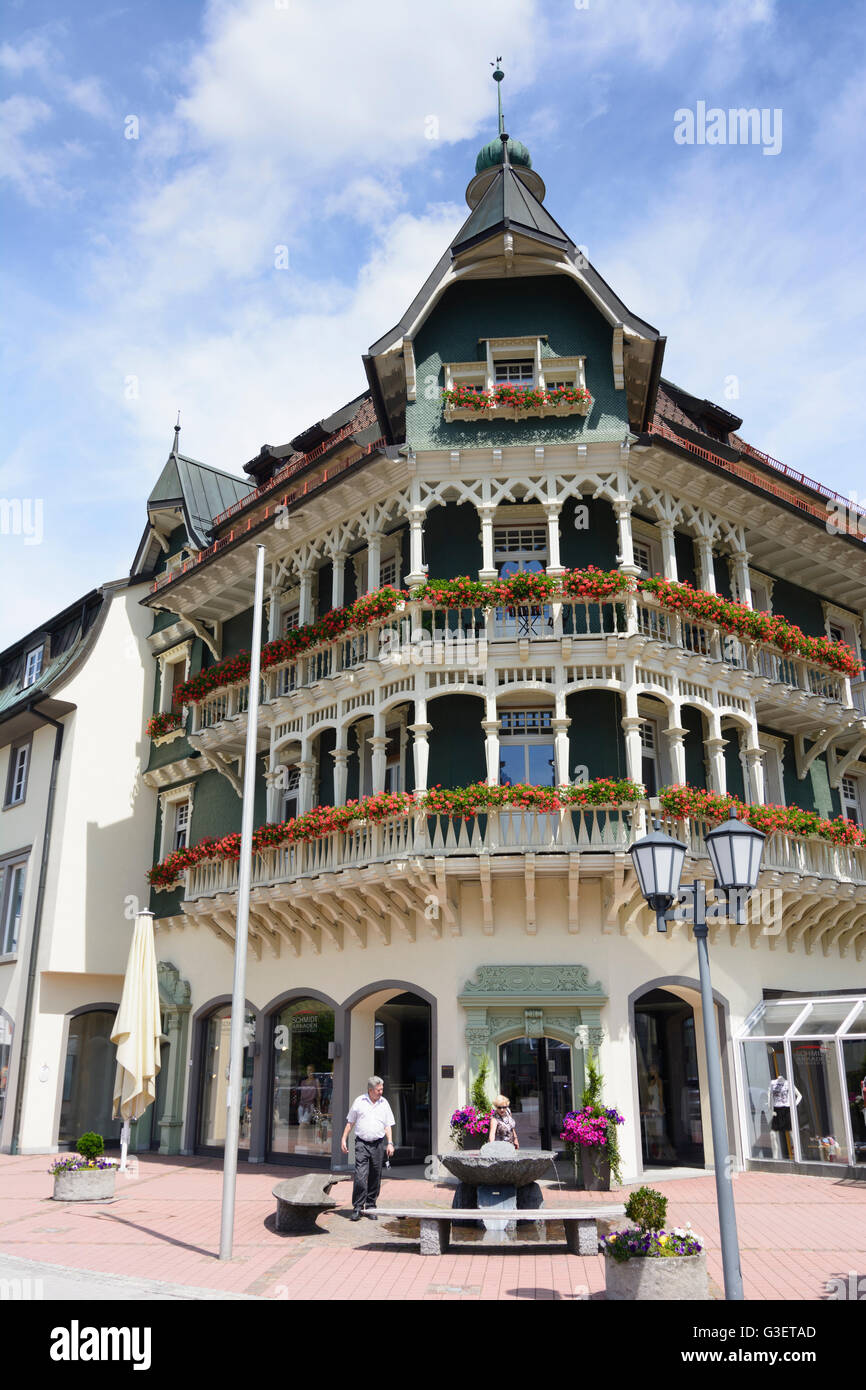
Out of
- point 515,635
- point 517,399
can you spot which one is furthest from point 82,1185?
point 517,399

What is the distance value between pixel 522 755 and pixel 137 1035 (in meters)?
8.20

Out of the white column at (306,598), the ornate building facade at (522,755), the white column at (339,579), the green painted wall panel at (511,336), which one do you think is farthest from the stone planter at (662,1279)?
the white column at (306,598)

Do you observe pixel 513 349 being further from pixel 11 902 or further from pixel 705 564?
pixel 11 902

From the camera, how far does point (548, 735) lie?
1952cm

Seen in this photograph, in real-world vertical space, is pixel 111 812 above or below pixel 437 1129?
above

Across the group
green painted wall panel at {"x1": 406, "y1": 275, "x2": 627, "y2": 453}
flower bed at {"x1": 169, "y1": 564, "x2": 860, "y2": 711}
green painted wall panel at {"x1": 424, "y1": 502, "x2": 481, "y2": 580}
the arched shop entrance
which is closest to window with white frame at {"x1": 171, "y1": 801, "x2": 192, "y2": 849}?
flower bed at {"x1": 169, "y1": 564, "x2": 860, "y2": 711}

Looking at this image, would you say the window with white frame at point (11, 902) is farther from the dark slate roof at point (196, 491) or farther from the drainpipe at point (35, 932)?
the dark slate roof at point (196, 491)

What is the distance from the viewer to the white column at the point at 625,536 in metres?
19.3

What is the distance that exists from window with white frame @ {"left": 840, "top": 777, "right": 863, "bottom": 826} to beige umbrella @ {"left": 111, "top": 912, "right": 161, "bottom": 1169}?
15521 millimetres

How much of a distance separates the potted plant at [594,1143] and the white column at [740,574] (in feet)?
34.9

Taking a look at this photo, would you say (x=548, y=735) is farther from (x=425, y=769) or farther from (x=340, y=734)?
(x=340, y=734)

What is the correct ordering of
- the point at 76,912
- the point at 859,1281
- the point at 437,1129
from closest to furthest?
the point at 859,1281 → the point at 437,1129 → the point at 76,912
